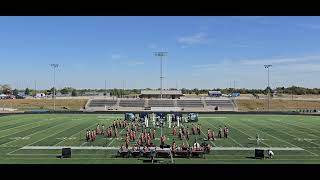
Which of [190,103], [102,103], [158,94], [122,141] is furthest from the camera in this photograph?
[158,94]

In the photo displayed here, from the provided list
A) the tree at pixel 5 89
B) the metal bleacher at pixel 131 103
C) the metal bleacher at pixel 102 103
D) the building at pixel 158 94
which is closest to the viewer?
the metal bleacher at pixel 131 103

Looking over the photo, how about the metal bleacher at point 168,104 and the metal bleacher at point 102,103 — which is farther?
the metal bleacher at point 102,103

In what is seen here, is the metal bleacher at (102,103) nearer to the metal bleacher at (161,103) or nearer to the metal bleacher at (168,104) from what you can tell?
the metal bleacher at (168,104)

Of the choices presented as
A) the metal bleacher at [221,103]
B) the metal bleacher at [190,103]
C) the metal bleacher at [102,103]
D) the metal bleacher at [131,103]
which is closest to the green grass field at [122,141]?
the metal bleacher at [131,103]

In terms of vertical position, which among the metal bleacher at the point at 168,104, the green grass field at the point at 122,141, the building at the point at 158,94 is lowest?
the green grass field at the point at 122,141

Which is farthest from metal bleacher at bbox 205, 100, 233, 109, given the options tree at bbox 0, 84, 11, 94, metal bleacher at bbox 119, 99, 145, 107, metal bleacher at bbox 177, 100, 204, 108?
tree at bbox 0, 84, 11, 94

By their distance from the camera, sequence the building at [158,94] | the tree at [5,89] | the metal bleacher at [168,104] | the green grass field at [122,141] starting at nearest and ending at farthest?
1. the green grass field at [122,141]
2. the metal bleacher at [168,104]
3. the building at [158,94]
4. the tree at [5,89]

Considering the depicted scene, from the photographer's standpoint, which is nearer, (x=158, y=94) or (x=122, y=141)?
(x=122, y=141)

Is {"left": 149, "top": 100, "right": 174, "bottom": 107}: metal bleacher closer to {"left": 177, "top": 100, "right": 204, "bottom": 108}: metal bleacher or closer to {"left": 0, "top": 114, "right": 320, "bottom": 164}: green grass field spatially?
{"left": 177, "top": 100, "right": 204, "bottom": 108}: metal bleacher

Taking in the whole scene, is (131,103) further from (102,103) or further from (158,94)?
(158,94)

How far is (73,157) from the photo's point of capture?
745 inches

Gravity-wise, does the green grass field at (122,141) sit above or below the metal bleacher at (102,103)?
below

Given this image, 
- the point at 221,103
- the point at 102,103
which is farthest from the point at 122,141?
the point at 221,103
